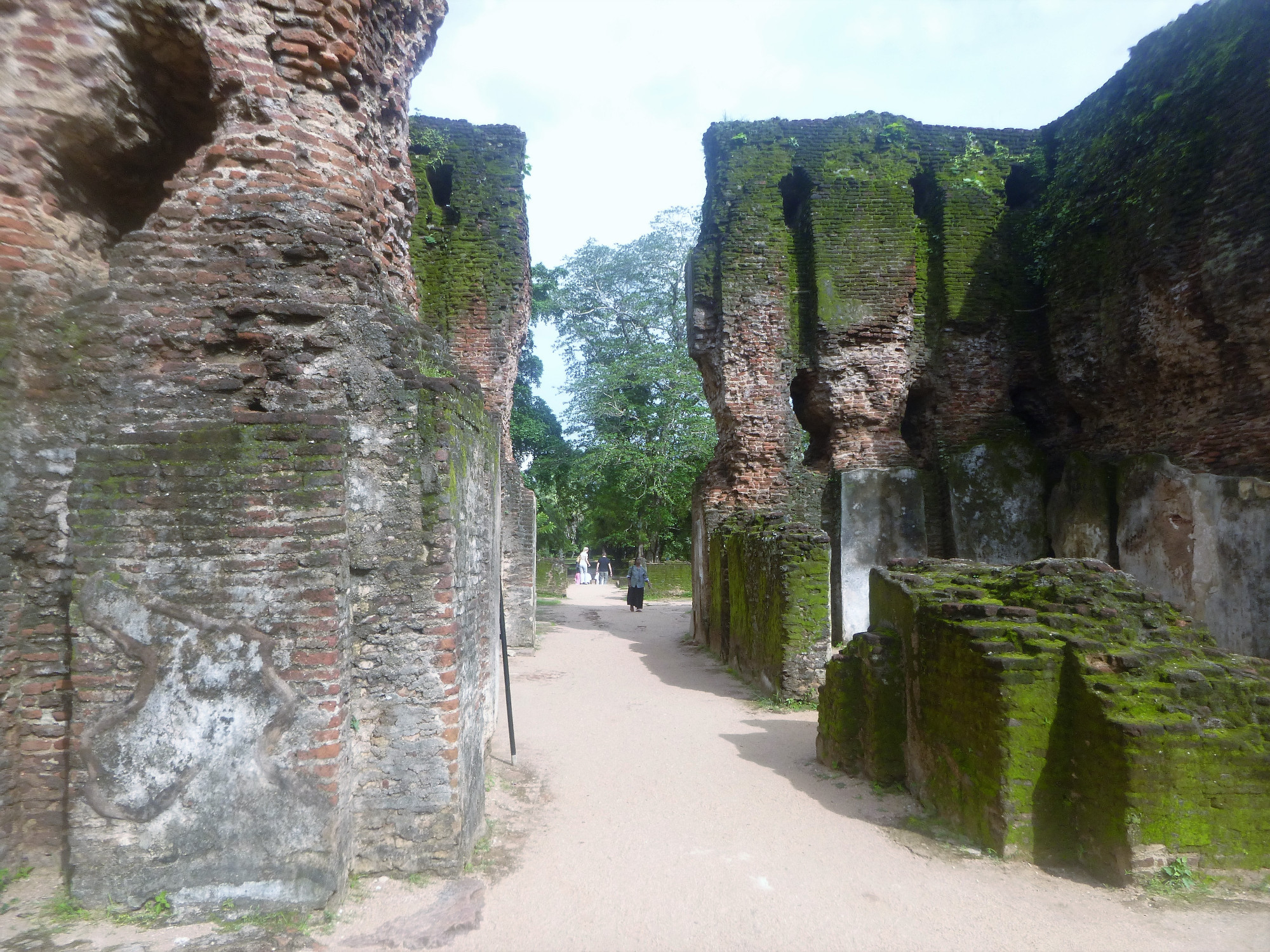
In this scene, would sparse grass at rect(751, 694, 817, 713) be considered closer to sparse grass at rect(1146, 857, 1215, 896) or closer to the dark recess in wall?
sparse grass at rect(1146, 857, 1215, 896)

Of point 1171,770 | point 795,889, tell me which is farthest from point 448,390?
point 1171,770

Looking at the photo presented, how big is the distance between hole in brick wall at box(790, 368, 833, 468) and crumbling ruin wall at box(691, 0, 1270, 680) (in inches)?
1.8

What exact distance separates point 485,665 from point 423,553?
5.60 ft

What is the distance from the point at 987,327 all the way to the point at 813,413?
132 inches

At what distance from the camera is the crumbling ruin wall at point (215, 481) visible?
3.46m

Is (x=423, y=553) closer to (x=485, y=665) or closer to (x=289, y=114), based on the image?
(x=485, y=665)

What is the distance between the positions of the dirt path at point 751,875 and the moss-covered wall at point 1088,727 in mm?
289

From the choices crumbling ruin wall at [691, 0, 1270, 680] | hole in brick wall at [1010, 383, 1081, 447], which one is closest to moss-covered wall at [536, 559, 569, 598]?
crumbling ruin wall at [691, 0, 1270, 680]

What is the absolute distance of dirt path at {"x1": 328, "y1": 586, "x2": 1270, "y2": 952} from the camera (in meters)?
3.55

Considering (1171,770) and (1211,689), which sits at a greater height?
(1211,689)

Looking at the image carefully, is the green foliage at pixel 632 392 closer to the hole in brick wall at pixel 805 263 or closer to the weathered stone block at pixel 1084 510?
the hole in brick wall at pixel 805 263

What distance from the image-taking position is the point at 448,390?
4234mm

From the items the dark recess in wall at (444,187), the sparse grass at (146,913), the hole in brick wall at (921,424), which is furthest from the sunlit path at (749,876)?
the dark recess in wall at (444,187)

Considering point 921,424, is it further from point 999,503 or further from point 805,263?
point 805,263
